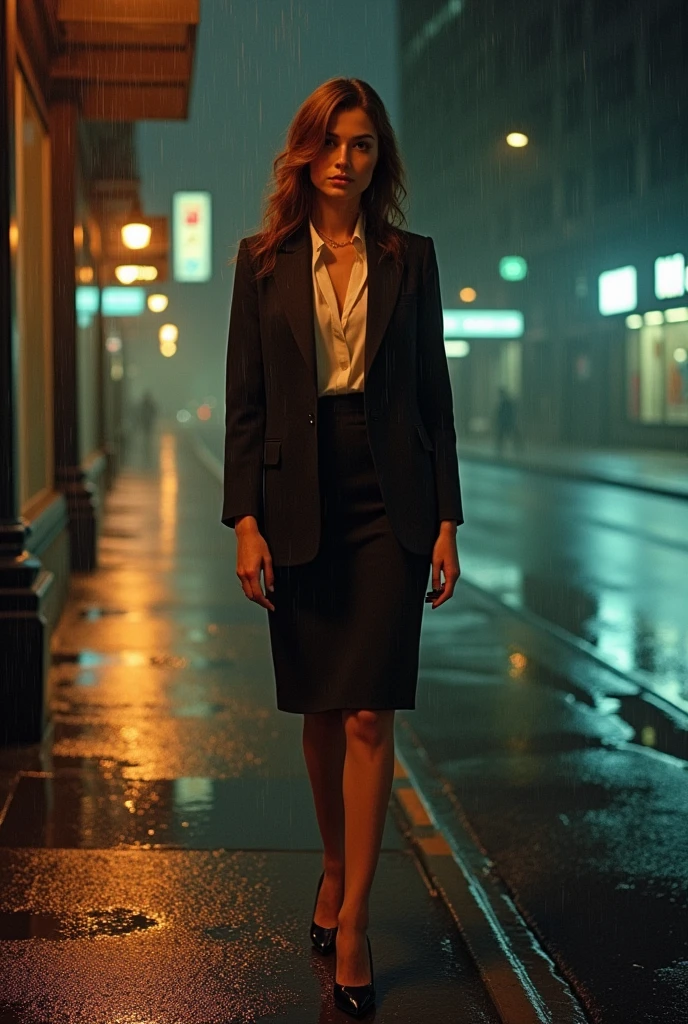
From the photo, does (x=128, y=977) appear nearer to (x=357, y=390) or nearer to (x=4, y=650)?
(x=357, y=390)

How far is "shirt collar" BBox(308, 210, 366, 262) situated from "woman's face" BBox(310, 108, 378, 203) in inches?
→ 4.1

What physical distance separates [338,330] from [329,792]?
4.10 feet

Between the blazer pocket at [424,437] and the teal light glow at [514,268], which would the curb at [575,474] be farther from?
the blazer pocket at [424,437]

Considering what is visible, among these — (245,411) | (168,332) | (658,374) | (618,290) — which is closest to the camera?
(245,411)

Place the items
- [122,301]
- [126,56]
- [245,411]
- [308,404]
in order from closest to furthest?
[308,404] → [245,411] → [126,56] → [122,301]

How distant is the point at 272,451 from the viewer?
3.95 meters

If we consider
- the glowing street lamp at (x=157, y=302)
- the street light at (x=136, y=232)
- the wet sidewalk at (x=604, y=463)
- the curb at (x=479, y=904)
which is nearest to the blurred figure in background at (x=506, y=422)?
the wet sidewalk at (x=604, y=463)

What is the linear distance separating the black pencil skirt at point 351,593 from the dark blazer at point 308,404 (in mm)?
57

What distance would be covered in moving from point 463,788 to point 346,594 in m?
2.53

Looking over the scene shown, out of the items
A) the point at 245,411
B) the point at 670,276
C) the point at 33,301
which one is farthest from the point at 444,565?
the point at 670,276

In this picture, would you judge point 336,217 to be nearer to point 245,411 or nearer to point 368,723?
point 245,411

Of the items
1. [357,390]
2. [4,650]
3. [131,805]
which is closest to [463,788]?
[131,805]

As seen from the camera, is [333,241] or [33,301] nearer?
[333,241]

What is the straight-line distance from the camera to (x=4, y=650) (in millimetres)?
6801
